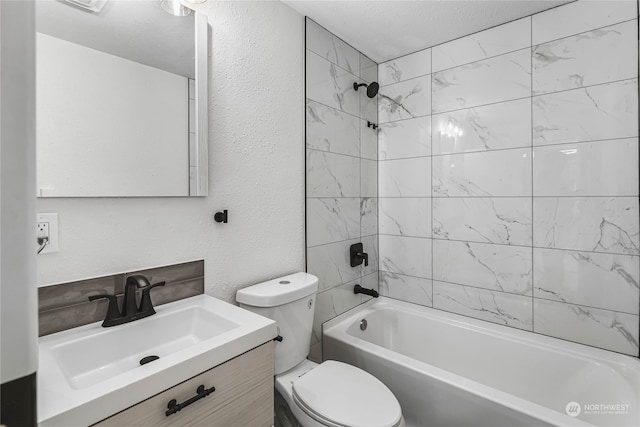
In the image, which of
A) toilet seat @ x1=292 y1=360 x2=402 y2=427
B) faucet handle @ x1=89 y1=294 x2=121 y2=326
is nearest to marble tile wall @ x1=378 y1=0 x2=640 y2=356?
toilet seat @ x1=292 y1=360 x2=402 y2=427

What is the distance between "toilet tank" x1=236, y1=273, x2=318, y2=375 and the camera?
1.38m

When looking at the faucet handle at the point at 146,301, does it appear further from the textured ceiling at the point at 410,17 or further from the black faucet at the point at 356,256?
the textured ceiling at the point at 410,17

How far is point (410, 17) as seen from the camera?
1849 millimetres

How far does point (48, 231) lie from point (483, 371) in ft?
7.36

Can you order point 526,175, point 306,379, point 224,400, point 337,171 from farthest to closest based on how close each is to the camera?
1. point 337,171
2. point 526,175
3. point 306,379
4. point 224,400

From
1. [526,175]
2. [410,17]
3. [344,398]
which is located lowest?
[344,398]

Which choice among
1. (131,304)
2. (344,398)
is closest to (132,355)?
(131,304)

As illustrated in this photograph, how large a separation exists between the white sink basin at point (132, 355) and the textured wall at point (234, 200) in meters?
0.20

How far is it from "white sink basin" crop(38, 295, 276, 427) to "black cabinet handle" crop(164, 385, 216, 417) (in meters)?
0.05

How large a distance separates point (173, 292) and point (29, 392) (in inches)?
38.2

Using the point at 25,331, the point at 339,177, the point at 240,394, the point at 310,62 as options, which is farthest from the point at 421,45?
the point at 25,331

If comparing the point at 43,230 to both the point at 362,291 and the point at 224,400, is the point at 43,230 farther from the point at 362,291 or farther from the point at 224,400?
the point at 362,291

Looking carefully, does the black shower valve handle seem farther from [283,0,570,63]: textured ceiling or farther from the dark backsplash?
[283,0,570,63]: textured ceiling

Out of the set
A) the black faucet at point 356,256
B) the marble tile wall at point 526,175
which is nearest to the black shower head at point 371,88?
the marble tile wall at point 526,175
